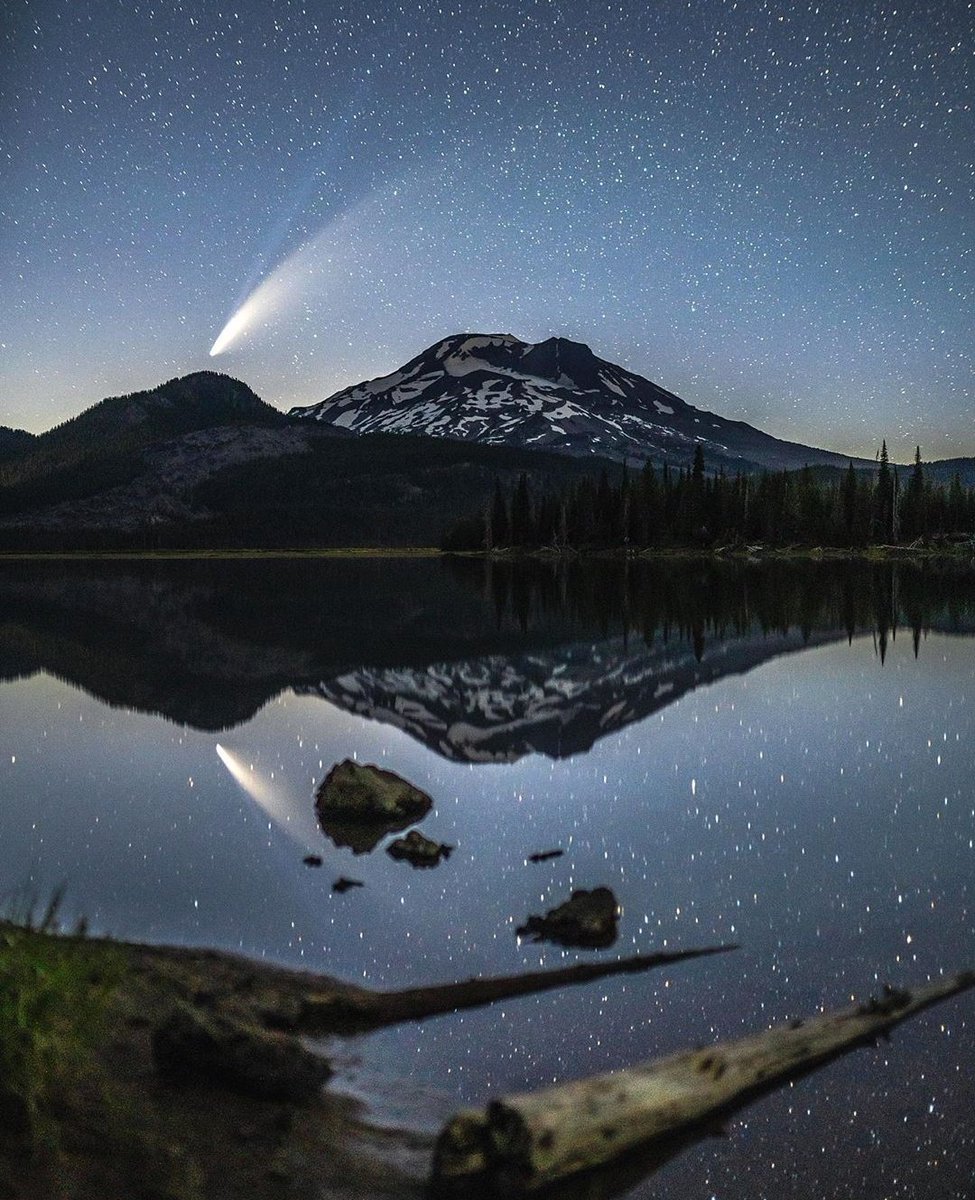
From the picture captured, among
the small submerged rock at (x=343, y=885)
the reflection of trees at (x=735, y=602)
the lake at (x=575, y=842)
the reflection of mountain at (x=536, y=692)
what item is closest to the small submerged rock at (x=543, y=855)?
the lake at (x=575, y=842)

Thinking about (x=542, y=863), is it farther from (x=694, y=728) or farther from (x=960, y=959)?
(x=694, y=728)

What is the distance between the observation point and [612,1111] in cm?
597

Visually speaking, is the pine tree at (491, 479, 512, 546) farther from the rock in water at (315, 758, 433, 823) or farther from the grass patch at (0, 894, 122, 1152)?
the grass patch at (0, 894, 122, 1152)

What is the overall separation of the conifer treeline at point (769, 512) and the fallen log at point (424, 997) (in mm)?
139845

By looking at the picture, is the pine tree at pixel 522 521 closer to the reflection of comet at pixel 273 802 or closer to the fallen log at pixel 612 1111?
the reflection of comet at pixel 273 802

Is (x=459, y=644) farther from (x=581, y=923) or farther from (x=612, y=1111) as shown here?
(x=612, y=1111)

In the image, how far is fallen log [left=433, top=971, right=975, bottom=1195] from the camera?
5629 millimetres

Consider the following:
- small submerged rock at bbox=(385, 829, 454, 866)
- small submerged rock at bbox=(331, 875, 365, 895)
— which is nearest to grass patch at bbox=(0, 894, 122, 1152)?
small submerged rock at bbox=(331, 875, 365, 895)

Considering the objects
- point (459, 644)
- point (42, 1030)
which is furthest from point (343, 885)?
point (459, 644)

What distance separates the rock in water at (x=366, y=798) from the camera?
49.0 feet

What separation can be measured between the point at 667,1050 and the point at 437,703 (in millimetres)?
18271

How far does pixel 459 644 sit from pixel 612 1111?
33026 millimetres

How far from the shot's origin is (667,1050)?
7707mm

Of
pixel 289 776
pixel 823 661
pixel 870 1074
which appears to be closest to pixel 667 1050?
pixel 870 1074
